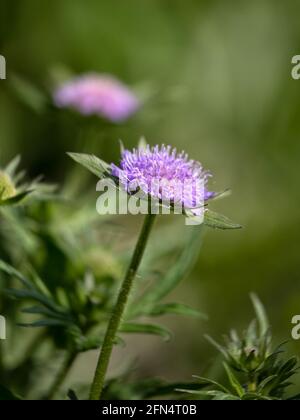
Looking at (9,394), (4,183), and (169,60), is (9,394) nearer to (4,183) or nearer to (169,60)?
(4,183)

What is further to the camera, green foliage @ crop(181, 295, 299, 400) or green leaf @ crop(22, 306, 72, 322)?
green leaf @ crop(22, 306, 72, 322)

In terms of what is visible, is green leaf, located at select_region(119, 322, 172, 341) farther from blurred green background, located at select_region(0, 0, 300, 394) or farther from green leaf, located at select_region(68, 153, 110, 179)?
blurred green background, located at select_region(0, 0, 300, 394)

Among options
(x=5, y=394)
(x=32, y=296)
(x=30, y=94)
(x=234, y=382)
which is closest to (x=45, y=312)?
(x=32, y=296)

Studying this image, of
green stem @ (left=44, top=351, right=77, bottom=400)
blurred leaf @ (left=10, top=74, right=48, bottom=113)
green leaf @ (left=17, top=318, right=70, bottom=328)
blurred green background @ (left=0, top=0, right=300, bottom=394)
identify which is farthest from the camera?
blurred green background @ (left=0, top=0, right=300, bottom=394)

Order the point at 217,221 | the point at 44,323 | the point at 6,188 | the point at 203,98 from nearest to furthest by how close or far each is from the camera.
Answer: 1. the point at 217,221
2. the point at 44,323
3. the point at 6,188
4. the point at 203,98

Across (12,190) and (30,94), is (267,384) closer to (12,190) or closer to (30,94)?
(12,190)

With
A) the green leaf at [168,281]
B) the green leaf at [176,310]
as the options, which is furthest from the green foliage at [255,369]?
the green leaf at [168,281]

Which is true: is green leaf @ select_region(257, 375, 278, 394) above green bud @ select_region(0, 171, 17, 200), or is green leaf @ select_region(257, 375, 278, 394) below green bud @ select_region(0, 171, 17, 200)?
below

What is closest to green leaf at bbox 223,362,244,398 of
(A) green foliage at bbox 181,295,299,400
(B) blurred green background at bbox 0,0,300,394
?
(A) green foliage at bbox 181,295,299,400
